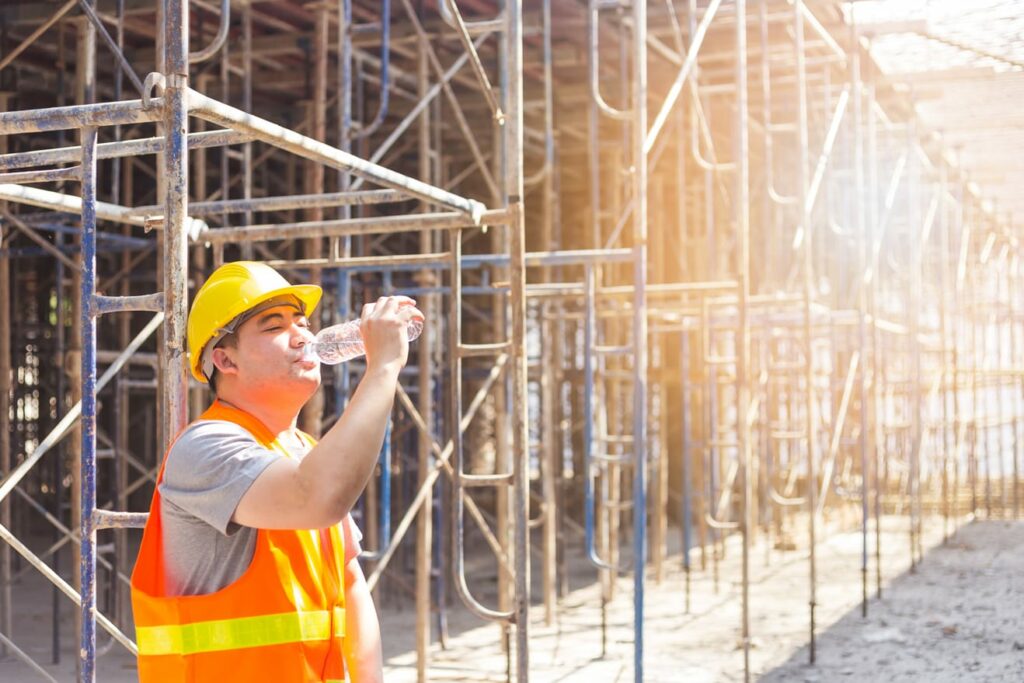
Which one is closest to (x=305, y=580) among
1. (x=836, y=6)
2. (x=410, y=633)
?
(x=410, y=633)

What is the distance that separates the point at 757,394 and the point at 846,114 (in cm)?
384

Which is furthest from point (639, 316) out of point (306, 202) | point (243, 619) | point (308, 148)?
point (243, 619)

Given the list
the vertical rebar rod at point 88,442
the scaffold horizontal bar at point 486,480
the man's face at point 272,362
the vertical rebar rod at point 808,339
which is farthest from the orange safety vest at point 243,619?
the vertical rebar rod at point 808,339

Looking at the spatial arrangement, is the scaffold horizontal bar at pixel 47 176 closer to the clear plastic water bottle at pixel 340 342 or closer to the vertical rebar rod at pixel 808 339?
the clear plastic water bottle at pixel 340 342

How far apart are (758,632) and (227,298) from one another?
28.7 ft

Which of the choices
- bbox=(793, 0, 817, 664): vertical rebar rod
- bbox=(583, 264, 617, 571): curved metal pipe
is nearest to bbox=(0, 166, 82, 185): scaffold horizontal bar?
bbox=(583, 264, 617, 571): curved metal pipe

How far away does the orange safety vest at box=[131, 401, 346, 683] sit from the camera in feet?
8.91

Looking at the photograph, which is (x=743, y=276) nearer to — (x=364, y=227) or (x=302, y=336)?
(x=364, y=227)

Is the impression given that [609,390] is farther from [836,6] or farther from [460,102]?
[836,6]

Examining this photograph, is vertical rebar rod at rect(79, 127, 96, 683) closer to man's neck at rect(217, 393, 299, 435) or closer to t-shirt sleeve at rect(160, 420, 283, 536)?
man's neck at rect(217, 393, 299, 435)

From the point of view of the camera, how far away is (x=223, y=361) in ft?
9.71

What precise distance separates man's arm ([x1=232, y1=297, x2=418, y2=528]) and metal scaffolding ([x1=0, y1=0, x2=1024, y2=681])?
1263 mm

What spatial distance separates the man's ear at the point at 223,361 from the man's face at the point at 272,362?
0.02 metres

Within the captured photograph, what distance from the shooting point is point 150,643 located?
278 cm
